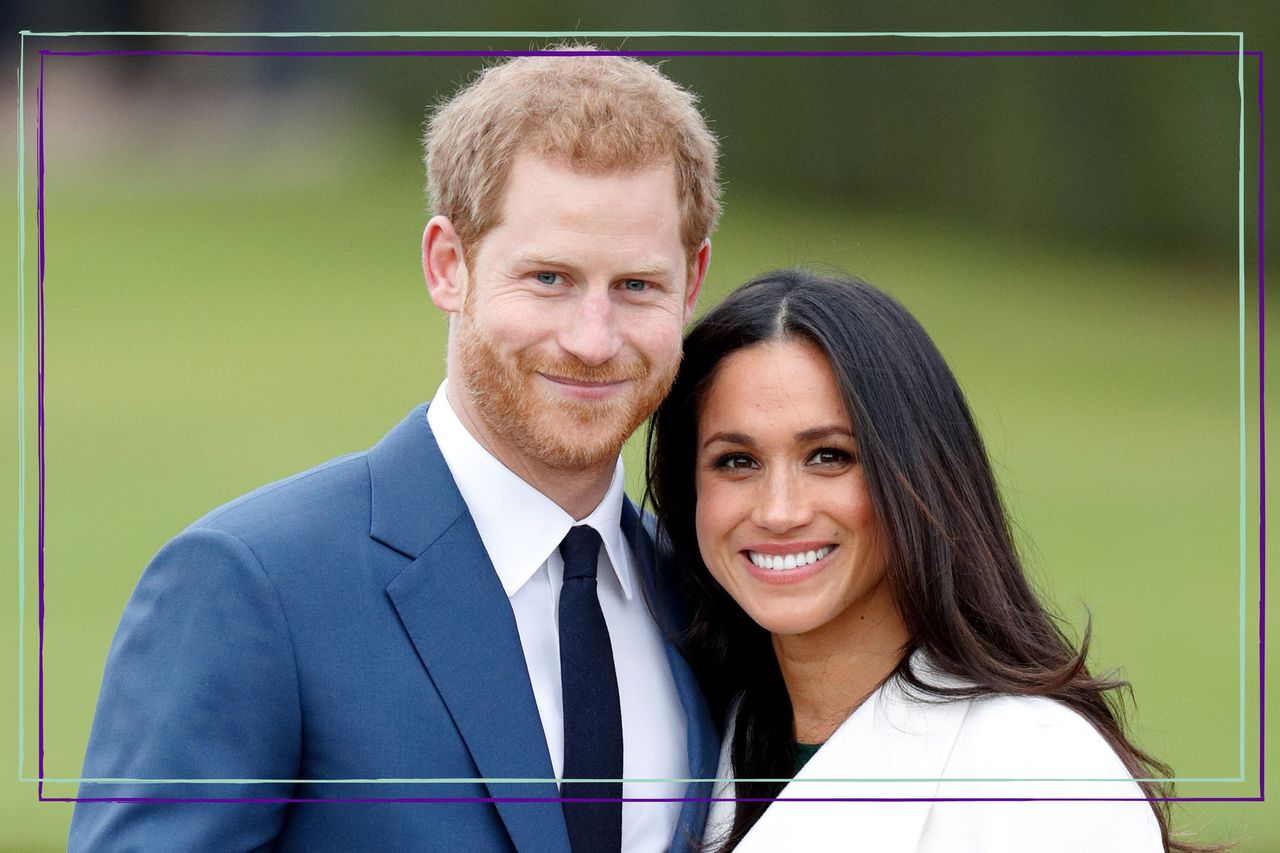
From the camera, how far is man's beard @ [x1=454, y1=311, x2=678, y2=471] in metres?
2.88

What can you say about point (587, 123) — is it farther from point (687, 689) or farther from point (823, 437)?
point (687, 689)

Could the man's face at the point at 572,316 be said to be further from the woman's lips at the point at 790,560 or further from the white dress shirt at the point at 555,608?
the woman's lips at the point at 790,560

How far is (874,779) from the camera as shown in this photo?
115 inches

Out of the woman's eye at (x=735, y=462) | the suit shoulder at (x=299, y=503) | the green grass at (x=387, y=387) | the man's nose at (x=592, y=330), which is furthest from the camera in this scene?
the green grass at (x=387, y=387)

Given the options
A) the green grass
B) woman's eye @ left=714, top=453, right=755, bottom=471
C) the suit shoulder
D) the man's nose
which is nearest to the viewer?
the suit shoulder

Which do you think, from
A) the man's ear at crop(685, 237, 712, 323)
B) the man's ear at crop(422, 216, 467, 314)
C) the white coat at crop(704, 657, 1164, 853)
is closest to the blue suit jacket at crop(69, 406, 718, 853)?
the man's ear at crop(422, 216, 467, 314)

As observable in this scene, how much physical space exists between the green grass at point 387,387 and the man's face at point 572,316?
75.4 inches

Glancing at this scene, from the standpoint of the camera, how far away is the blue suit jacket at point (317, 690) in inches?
97.0

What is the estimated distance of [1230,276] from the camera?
5.36 meters

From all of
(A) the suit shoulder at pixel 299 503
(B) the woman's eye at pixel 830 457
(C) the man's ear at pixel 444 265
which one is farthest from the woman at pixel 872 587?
(A) the suit shoulder at pixel 299 503

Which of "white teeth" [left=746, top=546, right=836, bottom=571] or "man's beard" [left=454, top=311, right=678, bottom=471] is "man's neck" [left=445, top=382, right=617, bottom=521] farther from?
"white teeth" [left=746, top=546, right=836, bottom=571]

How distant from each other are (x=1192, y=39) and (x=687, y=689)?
854 centimetres

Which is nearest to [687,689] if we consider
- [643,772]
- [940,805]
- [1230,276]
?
[643,772]

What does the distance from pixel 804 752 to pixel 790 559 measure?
1.55 ft
